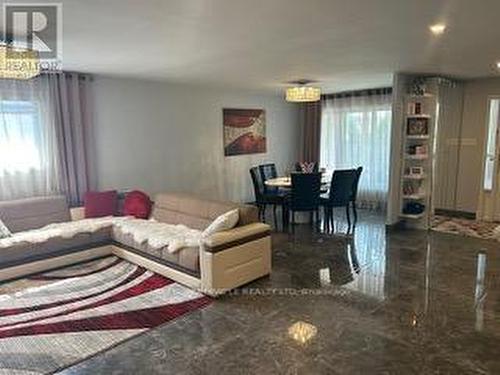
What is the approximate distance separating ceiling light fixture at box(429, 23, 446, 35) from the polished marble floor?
7.68 ft

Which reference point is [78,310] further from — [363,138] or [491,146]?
[491,146]

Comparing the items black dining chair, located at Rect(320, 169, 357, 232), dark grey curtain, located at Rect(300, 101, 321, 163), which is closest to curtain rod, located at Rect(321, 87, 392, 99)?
dark grey curtain, located at Rect(300, 101, 321, 163)

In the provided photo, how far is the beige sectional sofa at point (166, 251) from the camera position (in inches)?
141

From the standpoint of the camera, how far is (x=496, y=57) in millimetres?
4324

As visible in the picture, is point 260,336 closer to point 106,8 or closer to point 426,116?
point 106,8

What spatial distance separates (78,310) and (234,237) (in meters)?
1.52

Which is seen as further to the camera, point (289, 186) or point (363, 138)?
point (363, 138)

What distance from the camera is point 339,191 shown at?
5.97 m

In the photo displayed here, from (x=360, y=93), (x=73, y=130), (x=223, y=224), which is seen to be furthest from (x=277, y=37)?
(x=360, y=93)

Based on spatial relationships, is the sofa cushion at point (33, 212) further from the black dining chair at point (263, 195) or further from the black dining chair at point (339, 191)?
the black dining chair at point (339, 191)

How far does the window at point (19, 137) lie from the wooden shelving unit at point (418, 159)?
5.18 metres

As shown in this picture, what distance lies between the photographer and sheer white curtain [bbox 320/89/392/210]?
23.6 feet

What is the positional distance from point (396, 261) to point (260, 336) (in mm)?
2363

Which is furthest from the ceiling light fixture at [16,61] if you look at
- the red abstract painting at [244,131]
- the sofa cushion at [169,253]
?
the red abstract painting at [244,131]
